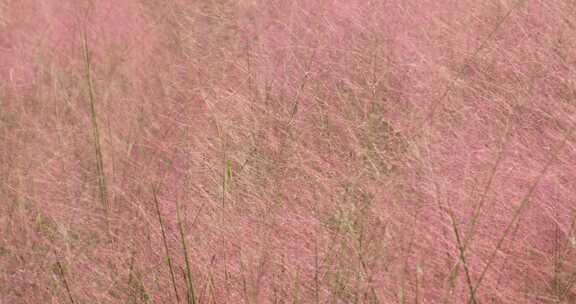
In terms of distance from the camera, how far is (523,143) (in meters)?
1.88

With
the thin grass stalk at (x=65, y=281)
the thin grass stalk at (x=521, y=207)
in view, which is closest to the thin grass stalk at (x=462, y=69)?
the thin grass stalk at (x=521, y=207)

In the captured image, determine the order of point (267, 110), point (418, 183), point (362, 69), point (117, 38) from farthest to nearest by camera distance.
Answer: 1. point (117, 38)
2. point (362, 69)
3. point (267, 110)
4. point (418, 183)

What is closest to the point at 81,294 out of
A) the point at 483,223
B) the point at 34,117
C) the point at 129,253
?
the point at 129,253

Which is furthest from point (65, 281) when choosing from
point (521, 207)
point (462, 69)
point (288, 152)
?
point (462, 69)

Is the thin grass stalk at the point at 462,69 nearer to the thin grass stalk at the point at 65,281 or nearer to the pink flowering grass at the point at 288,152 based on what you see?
the pink flowering grass at the point at 288,152

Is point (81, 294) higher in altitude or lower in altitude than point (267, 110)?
lower

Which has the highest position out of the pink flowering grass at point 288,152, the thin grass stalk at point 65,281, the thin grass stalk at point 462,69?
the thin grass stalk at point 462,69

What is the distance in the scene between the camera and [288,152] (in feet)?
6.23

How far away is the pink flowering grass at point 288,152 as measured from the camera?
5.03 feet

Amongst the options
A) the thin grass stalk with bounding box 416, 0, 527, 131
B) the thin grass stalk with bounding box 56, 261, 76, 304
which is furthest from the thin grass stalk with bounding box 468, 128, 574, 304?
the thin grass stalk with bounding box 56, 261, 76, 304

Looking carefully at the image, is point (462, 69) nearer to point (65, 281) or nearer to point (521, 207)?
point (521, 207)

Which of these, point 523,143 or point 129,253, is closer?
point 129,253

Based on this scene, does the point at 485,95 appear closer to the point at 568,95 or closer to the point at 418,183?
the point at 568,95

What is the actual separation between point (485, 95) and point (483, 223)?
0.60 metres
